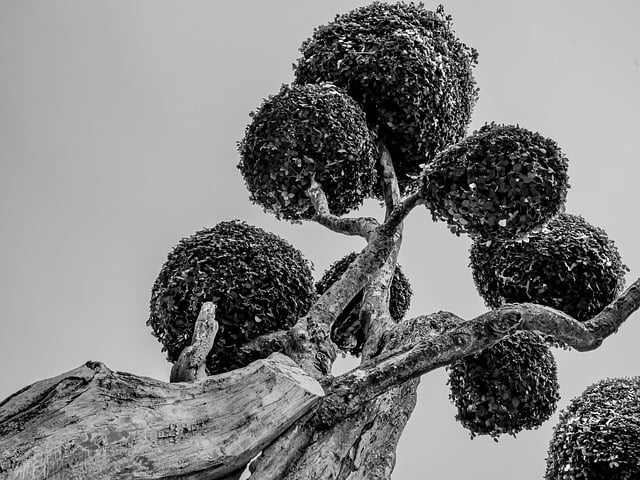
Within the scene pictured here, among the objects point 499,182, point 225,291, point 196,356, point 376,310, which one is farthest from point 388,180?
point 196,356

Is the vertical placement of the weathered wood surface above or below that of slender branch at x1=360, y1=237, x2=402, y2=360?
below

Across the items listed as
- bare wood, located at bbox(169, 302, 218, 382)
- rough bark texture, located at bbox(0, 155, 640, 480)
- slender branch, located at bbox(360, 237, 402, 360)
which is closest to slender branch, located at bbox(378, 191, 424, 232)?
slender branch, located at bbox(360, 237, 402, 360)

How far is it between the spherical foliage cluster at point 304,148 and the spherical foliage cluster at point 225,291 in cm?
86

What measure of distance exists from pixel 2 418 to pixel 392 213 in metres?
3.91

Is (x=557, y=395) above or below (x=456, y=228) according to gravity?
below

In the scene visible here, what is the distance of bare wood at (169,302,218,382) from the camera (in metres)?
5.15

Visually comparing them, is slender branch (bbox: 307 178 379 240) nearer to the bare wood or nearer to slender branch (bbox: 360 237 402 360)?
slender branch (bbox: 360 237 402 360)

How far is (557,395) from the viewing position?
7051 millimetres

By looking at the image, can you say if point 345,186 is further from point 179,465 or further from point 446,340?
point 179,465

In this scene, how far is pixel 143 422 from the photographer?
3.93 meters

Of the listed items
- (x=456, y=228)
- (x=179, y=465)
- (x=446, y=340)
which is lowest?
(x=179, y=465)

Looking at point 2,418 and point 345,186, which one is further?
point 345,186

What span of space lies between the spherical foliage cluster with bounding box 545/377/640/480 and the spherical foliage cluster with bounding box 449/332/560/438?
282 millimetres

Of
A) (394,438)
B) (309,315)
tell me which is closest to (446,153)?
Result: (309,315)
